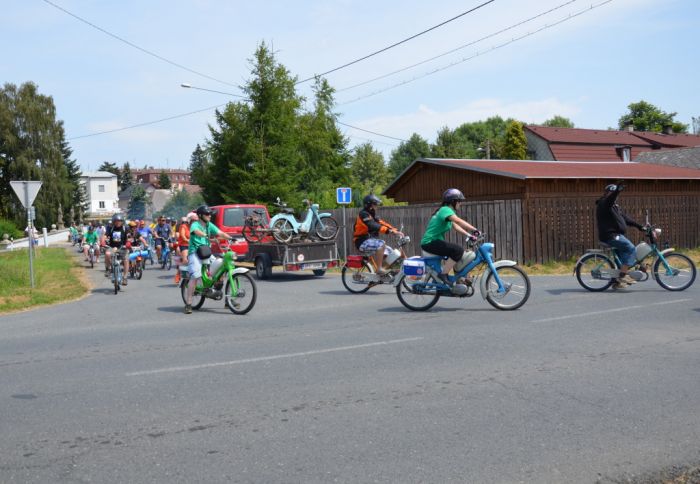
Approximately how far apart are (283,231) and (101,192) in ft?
413

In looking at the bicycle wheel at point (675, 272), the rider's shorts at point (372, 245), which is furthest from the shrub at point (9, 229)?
the bicycle wheel at point (675, 272)

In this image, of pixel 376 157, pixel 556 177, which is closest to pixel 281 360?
pixel 556 177

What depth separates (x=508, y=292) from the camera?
10.3 m

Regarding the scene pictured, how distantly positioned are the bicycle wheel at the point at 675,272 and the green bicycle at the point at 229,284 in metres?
7.28

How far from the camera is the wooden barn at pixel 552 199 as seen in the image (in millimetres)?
20000

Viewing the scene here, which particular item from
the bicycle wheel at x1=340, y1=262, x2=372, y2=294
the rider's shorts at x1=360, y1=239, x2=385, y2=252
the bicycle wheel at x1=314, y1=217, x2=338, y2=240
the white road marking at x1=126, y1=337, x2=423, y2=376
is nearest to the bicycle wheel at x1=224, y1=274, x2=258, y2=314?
the rider's shorts at x1=360, y1=239, x2=385, y2=252

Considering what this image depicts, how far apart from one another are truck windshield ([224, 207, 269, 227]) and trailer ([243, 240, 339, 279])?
1505 mm

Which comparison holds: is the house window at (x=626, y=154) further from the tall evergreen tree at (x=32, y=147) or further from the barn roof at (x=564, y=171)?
the tall evergreen tree at (x=32, y=147)

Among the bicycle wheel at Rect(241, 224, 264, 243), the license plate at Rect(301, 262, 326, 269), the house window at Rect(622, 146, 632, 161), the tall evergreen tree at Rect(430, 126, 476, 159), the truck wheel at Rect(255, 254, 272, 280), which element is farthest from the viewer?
the tall evergreen tree at Rect(430, 126, 476, 159)

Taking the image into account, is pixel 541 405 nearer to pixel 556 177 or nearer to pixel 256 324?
pixel 256 324

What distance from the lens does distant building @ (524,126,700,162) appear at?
54094mm

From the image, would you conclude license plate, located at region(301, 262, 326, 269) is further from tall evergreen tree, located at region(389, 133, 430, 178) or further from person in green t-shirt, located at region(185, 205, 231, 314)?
tall evergreen tree, located at region(389, 133, 430, 178)

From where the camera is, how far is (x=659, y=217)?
22.6 metres

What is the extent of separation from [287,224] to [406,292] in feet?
26.4
